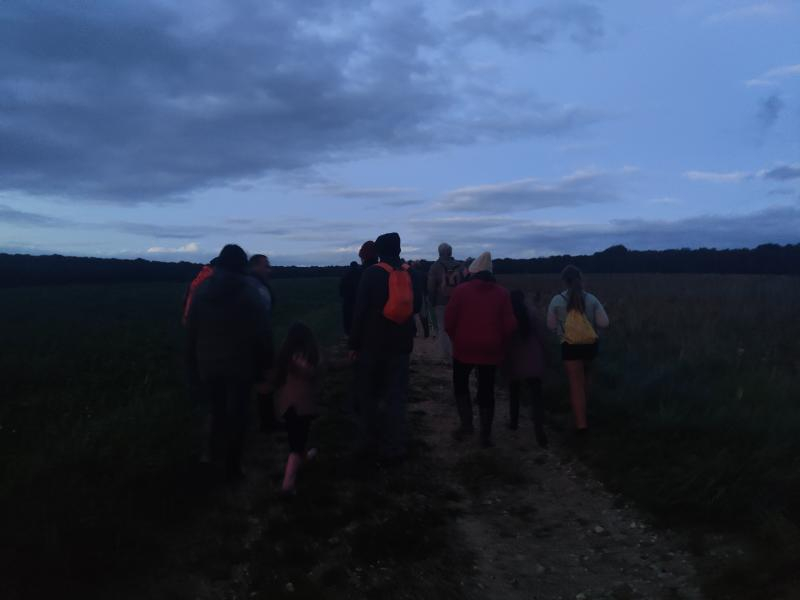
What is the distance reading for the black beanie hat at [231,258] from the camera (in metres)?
6.66

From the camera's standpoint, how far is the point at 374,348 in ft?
25.5

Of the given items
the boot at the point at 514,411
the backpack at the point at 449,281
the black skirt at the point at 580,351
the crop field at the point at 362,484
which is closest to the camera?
the crop field at the point at 362,484

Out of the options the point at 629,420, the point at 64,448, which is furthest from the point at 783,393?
the point at 64,448

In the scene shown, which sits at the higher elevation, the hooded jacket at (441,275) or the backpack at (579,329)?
the hooded jacket at (441,275)

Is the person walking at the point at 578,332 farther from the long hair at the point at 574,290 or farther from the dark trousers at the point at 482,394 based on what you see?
the dark trousers at the point at 482,394

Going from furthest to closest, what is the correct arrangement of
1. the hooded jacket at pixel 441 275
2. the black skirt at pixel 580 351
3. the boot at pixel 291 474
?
the hooded jacket at pixel 441 275 → the black skirt at pixel 580 351 → the boot at pixel 291 474

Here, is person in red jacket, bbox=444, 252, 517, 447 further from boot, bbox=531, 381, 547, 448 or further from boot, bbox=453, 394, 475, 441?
boot, bbox=531, 381, 547, 448

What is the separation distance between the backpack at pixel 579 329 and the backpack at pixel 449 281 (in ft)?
13.7

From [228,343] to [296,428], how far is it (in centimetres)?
93

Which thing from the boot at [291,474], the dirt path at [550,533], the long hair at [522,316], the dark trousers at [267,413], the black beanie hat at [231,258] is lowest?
the dirt path at [550,533]

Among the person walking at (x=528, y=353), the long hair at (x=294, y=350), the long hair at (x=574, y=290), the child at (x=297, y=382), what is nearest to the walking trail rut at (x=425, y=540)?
the child at (x=297, y=382)

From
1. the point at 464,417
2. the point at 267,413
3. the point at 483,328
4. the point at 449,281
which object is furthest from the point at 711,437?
the point at 449,281

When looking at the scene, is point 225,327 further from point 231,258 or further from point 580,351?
point 580,351

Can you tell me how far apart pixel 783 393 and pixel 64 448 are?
25.0ft
